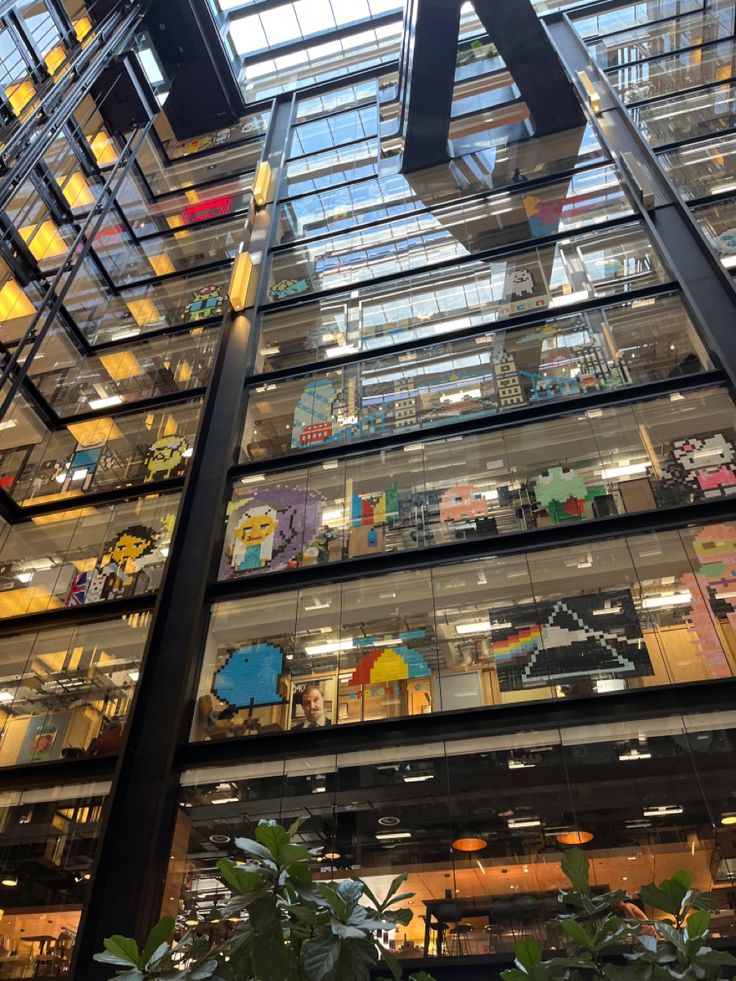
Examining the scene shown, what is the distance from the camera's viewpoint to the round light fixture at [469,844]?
819cm

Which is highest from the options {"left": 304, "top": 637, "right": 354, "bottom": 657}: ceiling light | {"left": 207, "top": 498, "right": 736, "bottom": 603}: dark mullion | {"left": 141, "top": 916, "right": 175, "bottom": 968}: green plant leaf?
{"left": 207, "top": 498, "right": 736, "bottom": 603}: dark mullion

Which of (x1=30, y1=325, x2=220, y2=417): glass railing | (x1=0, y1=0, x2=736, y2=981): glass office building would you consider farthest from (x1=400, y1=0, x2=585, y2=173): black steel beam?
(x1=30, y1=325, x2=220, y2=417): glass railing

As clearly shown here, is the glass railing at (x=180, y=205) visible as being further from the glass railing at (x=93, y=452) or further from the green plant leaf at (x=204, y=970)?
the green plant leaf at (x=204, y=970)

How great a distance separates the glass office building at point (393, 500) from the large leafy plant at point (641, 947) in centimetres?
560

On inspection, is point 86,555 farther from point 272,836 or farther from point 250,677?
point 272,836

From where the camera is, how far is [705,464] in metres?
10.7

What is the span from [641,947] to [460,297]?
1418cm

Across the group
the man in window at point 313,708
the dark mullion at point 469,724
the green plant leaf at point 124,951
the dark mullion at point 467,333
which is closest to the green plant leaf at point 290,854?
the green plant leaf at point 124,951

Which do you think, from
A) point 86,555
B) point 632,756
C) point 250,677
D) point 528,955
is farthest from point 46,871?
point 528,955

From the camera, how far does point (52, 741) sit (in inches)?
412

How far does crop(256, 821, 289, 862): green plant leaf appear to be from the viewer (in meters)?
2.60

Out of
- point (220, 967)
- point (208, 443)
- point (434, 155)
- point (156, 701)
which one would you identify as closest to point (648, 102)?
point (434, 155)

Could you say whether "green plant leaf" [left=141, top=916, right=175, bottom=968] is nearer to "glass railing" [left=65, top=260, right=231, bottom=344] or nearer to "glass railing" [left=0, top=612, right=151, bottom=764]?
"glass railing" [left=0, top=612, right=151, bottom=764]

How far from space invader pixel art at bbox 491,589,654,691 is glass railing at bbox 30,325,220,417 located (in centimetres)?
893
